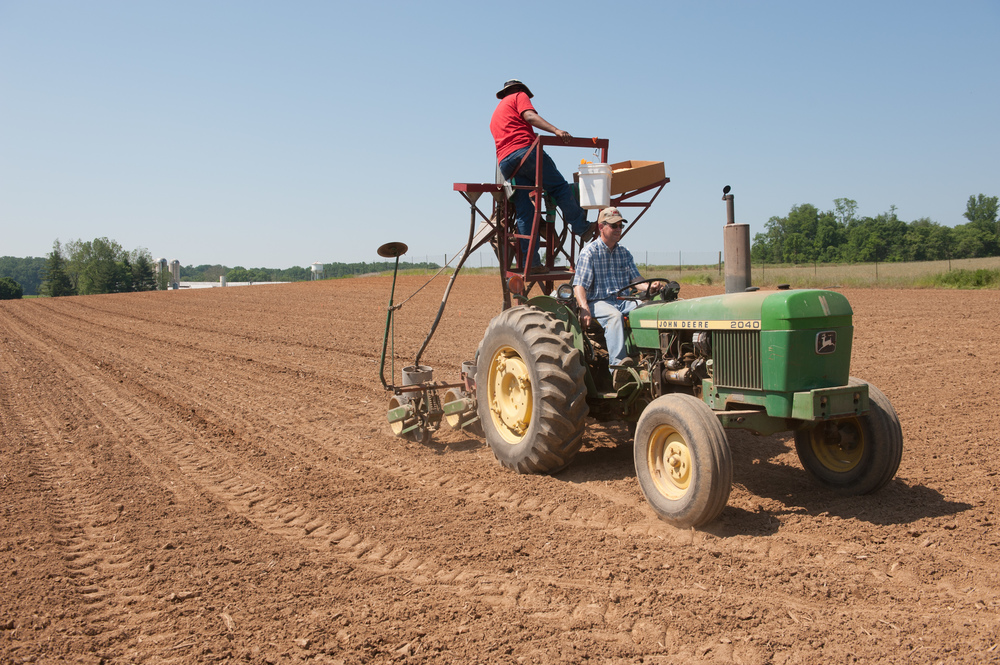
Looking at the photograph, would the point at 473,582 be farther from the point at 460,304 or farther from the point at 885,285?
the point at 885,285

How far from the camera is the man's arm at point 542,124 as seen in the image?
5.54 m

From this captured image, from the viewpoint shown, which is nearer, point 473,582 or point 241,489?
point 473,582

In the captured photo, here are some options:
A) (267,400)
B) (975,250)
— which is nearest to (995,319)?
(267,400)

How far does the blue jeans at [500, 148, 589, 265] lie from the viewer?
6.09 metres

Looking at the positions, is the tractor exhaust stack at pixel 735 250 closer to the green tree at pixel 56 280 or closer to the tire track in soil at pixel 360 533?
the tire track in soil at pixel 360 533

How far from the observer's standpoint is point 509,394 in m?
5.77

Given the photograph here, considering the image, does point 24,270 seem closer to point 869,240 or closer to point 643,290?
point 869,240

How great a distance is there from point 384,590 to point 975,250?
A: 225ft

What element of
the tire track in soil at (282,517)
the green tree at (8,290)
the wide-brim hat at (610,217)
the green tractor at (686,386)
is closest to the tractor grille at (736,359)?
the green tractor at (686,386)

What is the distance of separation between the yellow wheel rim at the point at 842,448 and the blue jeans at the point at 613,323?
1435 mm

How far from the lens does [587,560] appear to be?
3.80 m

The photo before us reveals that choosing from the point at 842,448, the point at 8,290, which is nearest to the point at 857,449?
the point at 842,448

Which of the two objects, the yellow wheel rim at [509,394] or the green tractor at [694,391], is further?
the yellow wheel rim at [509,394]

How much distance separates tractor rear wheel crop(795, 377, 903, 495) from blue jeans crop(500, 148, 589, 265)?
2.68 metres
